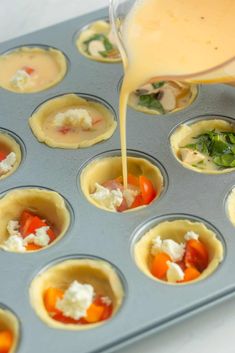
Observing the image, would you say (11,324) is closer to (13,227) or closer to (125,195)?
(13,227)

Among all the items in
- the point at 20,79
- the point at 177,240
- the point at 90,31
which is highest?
the point at 90,31

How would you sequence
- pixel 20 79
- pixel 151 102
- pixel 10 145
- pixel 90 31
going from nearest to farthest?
1. pixel 10 145
2. pixel 151 102
3. pixel 20 79
4. pixel 90 31

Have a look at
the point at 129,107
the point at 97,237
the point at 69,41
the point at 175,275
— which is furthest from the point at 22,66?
the point at 175,275

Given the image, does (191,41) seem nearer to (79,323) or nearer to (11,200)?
(11,200)

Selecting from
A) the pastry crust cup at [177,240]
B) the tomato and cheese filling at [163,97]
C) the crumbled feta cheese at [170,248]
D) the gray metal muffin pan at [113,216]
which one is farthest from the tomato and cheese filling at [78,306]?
the tomato and cheese filling at [163,97]

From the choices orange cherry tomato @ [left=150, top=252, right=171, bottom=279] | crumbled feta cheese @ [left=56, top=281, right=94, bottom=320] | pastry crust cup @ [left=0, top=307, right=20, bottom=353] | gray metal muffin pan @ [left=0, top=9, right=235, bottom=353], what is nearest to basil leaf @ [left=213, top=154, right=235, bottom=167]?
gray metal muffin pan @ [left=0, top=9, right=235, bottom=353]

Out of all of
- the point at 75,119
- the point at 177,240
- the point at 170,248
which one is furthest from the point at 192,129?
the point at 170,248

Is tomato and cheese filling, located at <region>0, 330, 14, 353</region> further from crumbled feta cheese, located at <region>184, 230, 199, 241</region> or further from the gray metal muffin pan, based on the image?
crumbled feta cheese, located at <region>184, 230, 199, 241</region>
